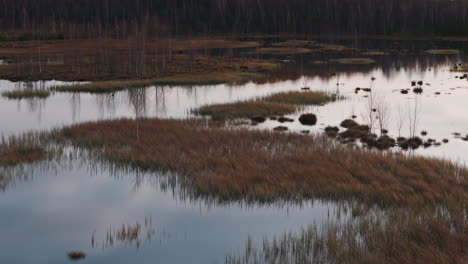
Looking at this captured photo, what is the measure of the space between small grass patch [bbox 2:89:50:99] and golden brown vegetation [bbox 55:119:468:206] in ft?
63.0

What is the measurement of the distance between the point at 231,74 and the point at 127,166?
39892mm

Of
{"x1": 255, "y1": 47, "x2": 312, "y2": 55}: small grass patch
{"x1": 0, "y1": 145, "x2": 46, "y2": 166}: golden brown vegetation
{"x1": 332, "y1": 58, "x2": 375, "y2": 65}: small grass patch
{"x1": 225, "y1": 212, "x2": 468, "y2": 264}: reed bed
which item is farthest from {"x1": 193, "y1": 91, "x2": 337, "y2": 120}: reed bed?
{"x1": 255, "y1": 47, "x2": 312, "y2": 55}: small grass patch

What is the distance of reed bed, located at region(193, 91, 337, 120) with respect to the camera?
36.7 metres

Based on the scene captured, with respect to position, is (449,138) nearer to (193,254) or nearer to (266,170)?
(266,170)

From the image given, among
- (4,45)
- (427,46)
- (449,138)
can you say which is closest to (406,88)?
(449,138)

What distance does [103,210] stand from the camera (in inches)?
703

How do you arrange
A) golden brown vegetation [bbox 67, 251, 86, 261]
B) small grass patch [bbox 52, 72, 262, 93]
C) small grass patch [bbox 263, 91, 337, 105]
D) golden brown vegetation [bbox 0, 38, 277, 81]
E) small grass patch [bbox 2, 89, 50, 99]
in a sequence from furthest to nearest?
golden brown vegetation [bbox 0, 38, 277, 81], small grass patch [bbox 52, 72, 262, 93], small grass patch [bbox 2, 89, 50, 99], small grass patch [bbox 263, 91, 337, 105], golden brown vegetation [bbox 67, 251, 86, 261]

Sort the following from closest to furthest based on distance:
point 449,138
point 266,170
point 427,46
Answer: point 266,170, point 449,138, point 427,46

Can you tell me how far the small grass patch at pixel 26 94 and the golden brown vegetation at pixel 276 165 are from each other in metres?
19.2

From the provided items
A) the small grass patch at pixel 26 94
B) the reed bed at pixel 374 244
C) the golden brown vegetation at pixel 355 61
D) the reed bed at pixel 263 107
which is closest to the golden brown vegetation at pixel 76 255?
the reed bed at pixel 374 244

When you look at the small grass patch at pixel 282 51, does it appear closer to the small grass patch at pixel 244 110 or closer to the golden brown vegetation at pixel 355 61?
the golden brown vegetation at pixel 355 61

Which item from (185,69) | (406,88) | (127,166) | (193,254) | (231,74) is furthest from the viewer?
(185,69)

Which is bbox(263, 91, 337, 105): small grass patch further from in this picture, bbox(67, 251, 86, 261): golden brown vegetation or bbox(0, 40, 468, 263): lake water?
Answer: bbox(67, 251, 86, 261): golden brown vegetation

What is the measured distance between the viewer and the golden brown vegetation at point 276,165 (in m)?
18.5
